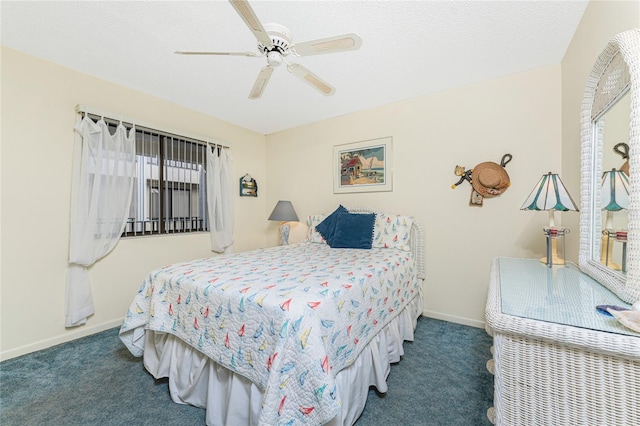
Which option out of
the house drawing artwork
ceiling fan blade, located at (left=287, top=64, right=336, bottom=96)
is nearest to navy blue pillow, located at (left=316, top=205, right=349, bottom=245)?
the house drawing artwork

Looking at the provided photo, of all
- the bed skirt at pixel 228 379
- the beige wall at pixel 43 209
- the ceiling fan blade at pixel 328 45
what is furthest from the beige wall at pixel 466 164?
the beige wall at pixel 43 209

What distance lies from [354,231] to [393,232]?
0.41m

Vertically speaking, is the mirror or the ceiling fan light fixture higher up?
the ceiling fan light fixture

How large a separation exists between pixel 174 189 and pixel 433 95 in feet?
10.4

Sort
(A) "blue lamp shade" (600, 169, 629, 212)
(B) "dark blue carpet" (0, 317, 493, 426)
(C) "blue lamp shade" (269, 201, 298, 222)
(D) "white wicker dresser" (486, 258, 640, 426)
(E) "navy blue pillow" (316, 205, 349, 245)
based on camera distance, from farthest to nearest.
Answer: (C) "blue lamp shade" (269, 201, 298, 222), (E) "navy blue pillow" (316, 205, 349, 245), (B) "dark blue carpet" (0, 317, 493, 426), (A) "blue lamp shade" (600, 169, 629, 212), (D) "white wicker dresser" (486, 258, 640, 426)

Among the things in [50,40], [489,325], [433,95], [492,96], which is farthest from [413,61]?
[50,40]

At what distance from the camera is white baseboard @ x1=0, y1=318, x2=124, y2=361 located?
2.05 metres

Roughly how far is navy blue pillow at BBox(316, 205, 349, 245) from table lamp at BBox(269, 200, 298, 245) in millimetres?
590

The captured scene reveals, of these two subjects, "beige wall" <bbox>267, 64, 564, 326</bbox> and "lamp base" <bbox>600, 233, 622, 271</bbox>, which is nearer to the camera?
"lamp base" <bbox>600, 233, 622, 271</bbox>

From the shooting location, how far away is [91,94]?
2.48 metres

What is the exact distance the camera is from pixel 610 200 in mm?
1177

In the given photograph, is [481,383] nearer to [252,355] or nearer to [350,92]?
[252,355]

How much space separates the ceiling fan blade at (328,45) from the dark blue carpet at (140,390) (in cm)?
207

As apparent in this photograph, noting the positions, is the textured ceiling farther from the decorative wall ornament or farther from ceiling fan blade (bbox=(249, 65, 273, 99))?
the decorative wall ornament
